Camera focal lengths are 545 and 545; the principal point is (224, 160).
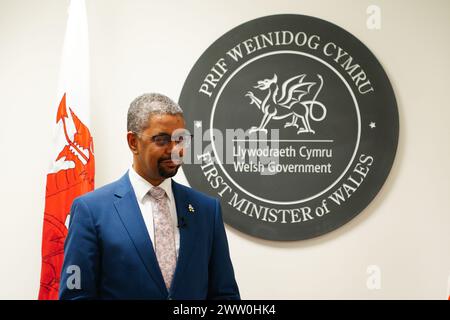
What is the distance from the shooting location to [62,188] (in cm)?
256

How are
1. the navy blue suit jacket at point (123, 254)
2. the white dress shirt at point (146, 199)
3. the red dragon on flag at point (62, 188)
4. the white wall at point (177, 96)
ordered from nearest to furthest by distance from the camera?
1. the navy blue suit jacket at point (123, 254)
2. the white dress shirt at point (146, 199)
3. the red dragon on flag at point (62, 188)
4. the white wall at point (177, 96)

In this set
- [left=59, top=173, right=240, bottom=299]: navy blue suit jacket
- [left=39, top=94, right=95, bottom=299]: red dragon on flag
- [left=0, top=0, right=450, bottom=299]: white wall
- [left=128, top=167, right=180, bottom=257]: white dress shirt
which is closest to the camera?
[left=59, top=173, right=240, bottom=299]: navy blue suit jacket

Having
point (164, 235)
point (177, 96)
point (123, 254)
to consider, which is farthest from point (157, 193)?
point (177, 96)

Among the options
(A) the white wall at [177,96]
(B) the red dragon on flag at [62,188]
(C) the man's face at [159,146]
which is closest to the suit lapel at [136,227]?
(C) the man's face at [159,146]

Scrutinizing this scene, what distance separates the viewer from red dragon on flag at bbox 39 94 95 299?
2.51 meters

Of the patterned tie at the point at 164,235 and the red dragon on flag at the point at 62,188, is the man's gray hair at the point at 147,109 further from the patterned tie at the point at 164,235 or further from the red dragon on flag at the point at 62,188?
the red dragon on flag at the point at 62,188

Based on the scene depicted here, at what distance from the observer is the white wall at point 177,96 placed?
272 cm

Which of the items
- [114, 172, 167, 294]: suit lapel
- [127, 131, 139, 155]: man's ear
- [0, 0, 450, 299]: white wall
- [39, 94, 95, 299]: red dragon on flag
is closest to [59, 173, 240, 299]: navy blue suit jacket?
[114, 172, 167, 294]: suit lapel

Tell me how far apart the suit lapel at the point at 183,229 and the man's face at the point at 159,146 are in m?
0.12

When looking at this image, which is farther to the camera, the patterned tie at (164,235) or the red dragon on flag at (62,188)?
the red dragon on flag at (62,188)

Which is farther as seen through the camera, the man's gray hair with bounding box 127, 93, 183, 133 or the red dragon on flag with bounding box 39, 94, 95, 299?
the red dragon on flag with bounding box 39, 94, 95, 299

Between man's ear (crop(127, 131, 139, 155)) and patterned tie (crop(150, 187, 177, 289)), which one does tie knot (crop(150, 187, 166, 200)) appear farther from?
man's ear (crop(127, 131, 139, 155))

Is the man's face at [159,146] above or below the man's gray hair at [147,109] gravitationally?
below

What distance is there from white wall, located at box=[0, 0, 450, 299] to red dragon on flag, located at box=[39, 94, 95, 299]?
0.21m
